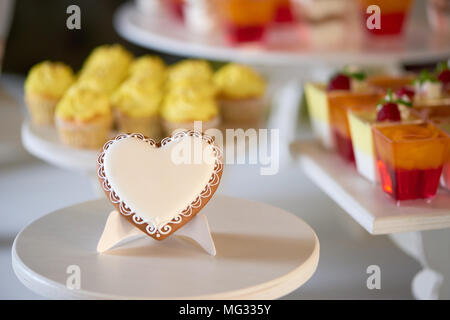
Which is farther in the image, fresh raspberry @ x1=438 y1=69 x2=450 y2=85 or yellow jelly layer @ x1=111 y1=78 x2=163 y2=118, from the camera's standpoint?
yellow jelly layer @ x1=111 y1=78 x2=163 y2=118

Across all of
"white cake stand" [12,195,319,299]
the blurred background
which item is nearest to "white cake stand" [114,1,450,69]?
the blurred background

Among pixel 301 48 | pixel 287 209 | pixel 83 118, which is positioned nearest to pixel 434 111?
pixel 301 48

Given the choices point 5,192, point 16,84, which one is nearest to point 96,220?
point 5,192

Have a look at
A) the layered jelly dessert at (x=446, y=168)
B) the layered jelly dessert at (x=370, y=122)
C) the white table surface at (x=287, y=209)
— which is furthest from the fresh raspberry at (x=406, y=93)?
the white table surface at (x=287, y=209)

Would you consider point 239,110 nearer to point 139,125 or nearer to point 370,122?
point 139,125

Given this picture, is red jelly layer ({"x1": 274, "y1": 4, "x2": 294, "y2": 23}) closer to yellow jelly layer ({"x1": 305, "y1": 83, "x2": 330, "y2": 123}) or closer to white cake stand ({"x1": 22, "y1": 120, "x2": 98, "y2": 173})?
yellow jelly layer ({"x1": 305, "y1": 83, "x2": 330, "y2": 123})

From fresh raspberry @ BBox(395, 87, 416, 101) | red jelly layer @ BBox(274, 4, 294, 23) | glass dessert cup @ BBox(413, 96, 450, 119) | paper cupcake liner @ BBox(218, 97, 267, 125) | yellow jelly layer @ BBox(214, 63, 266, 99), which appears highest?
red jelly layer @ BBox(274, 4, 294, 23)

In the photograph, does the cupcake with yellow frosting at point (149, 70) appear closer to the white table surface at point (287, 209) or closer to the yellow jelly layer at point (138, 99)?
the yellow jelly layer at point (138, 99)
